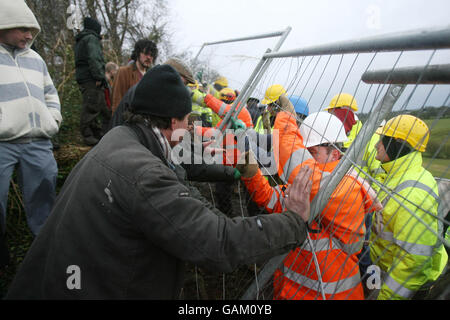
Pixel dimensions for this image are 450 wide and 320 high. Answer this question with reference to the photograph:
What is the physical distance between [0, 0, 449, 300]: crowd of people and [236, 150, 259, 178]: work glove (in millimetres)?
12

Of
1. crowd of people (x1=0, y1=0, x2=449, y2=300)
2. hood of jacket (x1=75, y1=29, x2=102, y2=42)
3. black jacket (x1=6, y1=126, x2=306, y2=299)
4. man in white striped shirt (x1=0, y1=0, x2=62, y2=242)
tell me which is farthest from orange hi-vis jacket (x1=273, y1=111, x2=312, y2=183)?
hood of jacket (x1=75, y1=29, x2=102, y2=42)

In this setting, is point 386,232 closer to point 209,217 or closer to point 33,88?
point 209,217

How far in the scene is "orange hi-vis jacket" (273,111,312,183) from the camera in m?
1.69

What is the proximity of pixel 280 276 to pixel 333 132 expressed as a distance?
112 centimetres

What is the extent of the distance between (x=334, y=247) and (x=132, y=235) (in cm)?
121

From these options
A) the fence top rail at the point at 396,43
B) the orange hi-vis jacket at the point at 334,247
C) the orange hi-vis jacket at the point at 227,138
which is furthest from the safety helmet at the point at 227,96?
the fence top rail at the point at 396,43

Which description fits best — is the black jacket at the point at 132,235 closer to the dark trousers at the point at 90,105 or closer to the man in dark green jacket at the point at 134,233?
the man in dark green jacket at the point at 134,233

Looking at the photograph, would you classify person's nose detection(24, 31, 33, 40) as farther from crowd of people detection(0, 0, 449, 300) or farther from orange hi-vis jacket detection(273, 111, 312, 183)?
orange hi-vis jacket detection(273, 111, 312, 183)

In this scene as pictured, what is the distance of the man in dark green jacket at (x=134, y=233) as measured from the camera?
1.04 meters

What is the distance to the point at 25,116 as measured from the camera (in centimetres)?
216

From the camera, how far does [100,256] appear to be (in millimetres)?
1126
